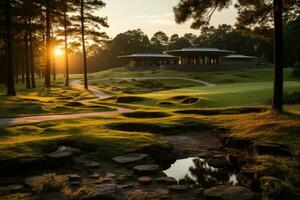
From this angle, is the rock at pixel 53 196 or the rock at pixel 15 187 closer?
the rock at pixel 53 196

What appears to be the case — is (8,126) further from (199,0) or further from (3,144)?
(199,0)

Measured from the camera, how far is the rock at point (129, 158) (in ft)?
44.6

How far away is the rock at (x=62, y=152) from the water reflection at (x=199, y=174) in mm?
3689

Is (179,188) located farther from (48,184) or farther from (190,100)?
(190,100)

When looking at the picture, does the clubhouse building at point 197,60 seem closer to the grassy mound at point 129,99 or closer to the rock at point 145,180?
the grassy mound at point 129,99

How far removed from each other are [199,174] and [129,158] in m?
2.68

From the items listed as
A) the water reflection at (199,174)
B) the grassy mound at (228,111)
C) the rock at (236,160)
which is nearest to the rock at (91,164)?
the water reflection at (199,174)

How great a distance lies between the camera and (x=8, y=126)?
19.2 m

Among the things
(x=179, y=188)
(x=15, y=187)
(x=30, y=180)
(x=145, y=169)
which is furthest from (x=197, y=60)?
(x=15, y=187)

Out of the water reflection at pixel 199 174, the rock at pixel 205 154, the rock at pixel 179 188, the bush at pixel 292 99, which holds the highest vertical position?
the bush at pixel 292 99

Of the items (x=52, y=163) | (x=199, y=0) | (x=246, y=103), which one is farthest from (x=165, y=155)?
(x=246, y=103)

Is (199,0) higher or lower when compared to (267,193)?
higher

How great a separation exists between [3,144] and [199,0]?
12867mm

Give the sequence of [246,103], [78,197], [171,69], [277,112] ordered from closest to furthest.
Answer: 1. [78,197]
2. [277,112]
3. [246,103]
4. [171,69]
